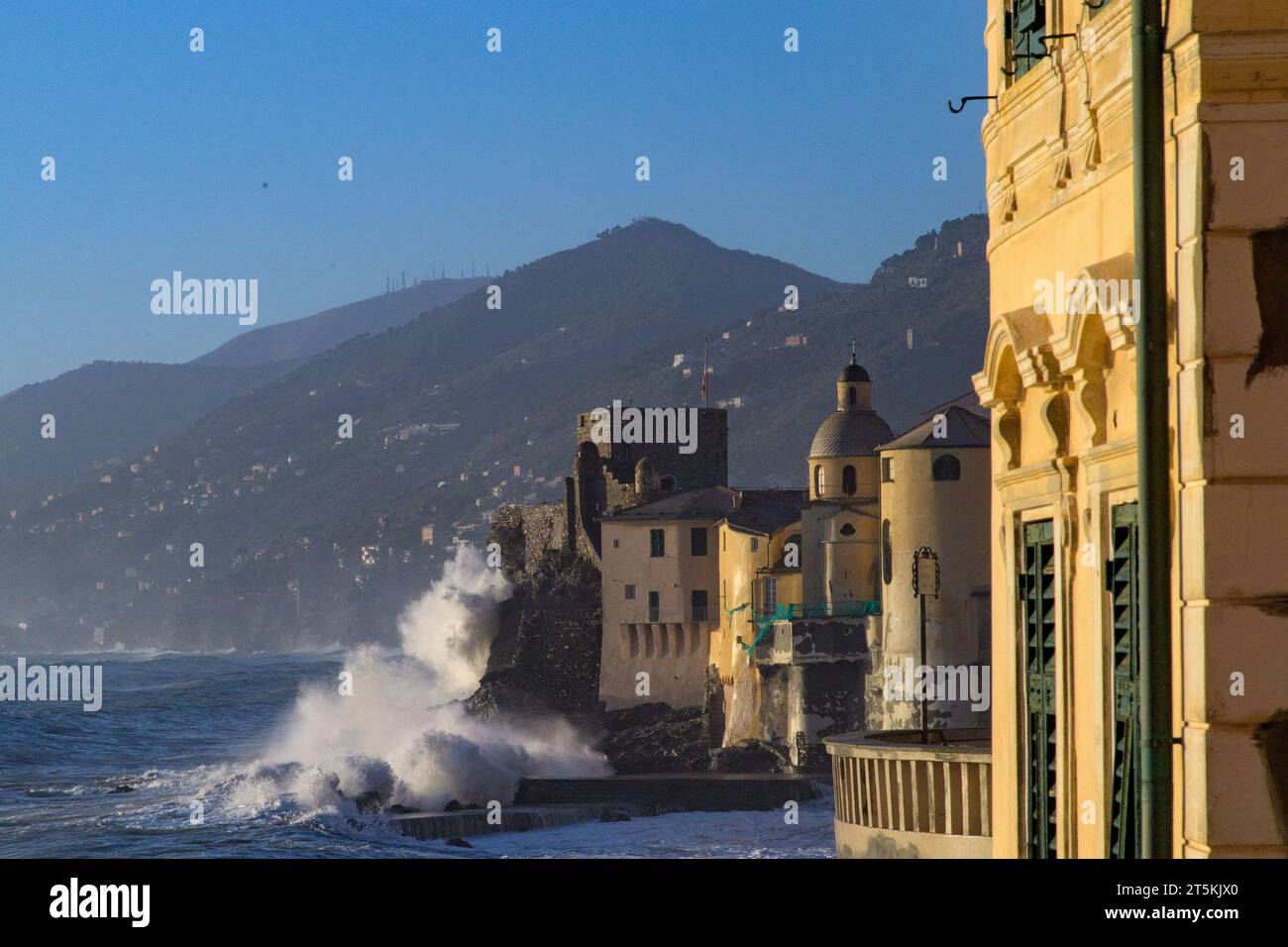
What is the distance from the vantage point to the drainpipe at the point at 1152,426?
30.6 ft

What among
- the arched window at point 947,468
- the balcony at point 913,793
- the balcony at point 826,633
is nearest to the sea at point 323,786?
the balcony at point 826,633

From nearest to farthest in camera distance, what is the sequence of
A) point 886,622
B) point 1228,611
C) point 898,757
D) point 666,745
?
point 1228,611, point 898,757, point 886,622, point 666,745

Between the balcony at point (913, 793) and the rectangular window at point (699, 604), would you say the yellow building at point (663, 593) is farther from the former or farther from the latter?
the balcony at point (913, 793)

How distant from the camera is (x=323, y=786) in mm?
89375

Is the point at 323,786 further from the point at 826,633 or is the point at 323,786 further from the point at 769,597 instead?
the point at 826,633

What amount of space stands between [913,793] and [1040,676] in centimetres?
1684

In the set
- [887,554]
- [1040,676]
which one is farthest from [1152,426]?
[887,554]

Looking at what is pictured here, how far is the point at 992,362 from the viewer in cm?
1407

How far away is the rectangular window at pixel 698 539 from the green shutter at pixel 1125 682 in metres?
75.6

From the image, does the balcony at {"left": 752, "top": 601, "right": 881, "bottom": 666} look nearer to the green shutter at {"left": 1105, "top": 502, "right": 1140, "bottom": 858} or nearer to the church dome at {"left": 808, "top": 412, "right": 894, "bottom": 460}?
the church dome at {"left": 808, "top": 412, "right": 894, "bottom": 460}

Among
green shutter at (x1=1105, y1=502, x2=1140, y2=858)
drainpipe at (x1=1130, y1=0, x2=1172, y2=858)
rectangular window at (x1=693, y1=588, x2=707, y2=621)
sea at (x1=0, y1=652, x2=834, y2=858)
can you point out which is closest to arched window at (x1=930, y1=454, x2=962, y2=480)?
sea at (x1=0, y1=652, x2=834, y2=858)

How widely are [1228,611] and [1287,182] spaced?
6.61 feet
